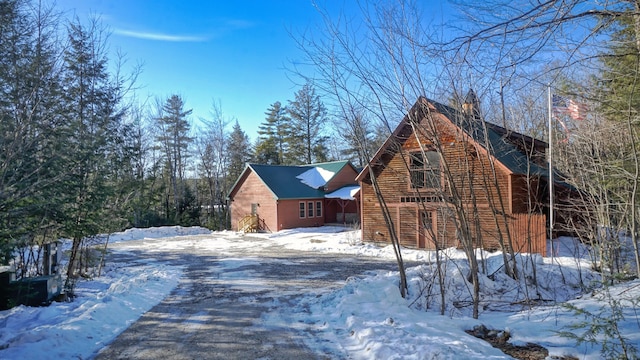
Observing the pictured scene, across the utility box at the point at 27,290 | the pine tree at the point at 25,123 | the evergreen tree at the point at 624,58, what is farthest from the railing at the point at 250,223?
the evergreen tree at the point at 624,58

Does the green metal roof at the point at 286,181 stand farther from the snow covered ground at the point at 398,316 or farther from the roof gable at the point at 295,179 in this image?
the snow covered ground at the point at 398,316

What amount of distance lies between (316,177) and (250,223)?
665 cm

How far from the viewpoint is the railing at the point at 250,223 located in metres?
28.4

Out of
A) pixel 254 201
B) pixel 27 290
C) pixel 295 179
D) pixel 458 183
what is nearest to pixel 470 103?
pixel 458 183

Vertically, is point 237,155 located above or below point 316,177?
above

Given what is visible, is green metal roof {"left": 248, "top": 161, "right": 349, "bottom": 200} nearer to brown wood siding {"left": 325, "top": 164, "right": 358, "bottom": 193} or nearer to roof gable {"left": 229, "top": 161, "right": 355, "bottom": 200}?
roof gable {"left": 229, "top": 161, "right": 355, "bottom": 200}

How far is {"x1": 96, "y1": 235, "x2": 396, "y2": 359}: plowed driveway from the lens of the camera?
4926 mm

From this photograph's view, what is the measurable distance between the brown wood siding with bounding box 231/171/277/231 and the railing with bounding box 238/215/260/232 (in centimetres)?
46

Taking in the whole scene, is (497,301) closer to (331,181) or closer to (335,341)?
(335,341)

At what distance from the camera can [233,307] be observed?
7301 millimetres

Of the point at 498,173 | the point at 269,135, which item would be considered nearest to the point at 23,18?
the point at 498,173

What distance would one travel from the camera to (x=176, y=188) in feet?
124

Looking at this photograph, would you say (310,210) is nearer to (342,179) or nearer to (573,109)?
(342,179)

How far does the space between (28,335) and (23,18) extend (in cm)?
535
